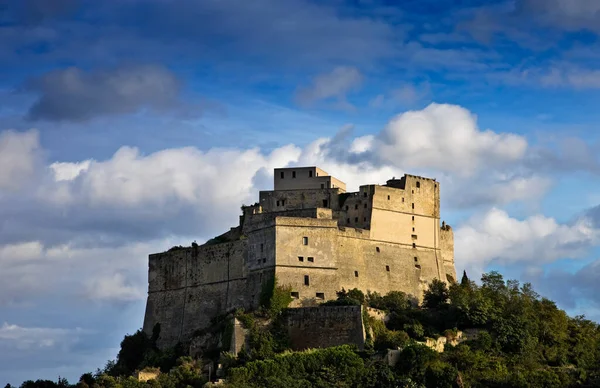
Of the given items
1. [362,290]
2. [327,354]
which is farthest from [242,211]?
[327,354]

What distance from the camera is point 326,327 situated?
229 ft

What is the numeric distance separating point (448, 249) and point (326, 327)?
14495 millimetres

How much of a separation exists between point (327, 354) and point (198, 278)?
13080 millimetres

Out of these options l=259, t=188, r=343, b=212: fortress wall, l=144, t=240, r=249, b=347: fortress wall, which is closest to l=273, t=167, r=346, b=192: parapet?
l=259, t=188, r=343, b=212: fortress wall

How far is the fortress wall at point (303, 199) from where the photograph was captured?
77.6 meters

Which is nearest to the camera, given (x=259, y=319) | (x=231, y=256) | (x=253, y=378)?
(x=253, y=378)

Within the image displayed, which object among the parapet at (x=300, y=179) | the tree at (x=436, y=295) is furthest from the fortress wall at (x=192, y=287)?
the tree at (x=436, y=295)

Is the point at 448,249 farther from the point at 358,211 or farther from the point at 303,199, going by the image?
the point at 303,199

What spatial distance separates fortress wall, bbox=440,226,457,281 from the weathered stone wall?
13054 mm

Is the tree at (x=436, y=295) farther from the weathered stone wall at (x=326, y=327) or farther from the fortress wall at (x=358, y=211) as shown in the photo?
the weathered stone wall at (x=326, y=327)

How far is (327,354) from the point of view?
67312 millimetres

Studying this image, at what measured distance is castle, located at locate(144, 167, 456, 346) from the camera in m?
72.7

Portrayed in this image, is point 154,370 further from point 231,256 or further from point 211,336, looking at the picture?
point 231,256

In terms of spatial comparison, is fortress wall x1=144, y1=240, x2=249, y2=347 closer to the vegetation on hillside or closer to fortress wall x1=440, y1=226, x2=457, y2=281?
the vegetation on hillside
